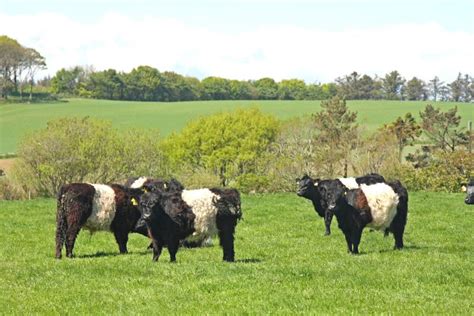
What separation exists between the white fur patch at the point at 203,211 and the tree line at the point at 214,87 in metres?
100

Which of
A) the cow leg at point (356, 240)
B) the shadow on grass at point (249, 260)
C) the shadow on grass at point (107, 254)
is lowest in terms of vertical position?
the shadow on grass at point (107, 254)

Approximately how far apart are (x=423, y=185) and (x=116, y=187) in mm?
27841

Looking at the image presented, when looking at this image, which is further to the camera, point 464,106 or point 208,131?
point 464,106

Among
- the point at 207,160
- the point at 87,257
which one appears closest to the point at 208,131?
the point at 207,160

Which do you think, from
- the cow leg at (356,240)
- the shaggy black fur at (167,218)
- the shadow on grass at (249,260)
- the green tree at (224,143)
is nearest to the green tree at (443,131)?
the green tree at (224,143)

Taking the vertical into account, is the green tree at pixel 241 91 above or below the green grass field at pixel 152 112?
above

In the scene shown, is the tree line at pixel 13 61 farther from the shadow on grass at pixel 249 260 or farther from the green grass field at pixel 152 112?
the shadow on grass at pixel 249 260

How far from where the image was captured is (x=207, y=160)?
208 ft

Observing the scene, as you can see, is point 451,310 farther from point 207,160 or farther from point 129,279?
point 207,160

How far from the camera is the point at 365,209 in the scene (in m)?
17.7

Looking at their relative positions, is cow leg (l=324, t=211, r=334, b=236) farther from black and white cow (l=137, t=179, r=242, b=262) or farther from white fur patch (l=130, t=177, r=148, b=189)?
black and white cow (l=137, t=179, r=242, b=262)

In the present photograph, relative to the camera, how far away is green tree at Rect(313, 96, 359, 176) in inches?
2277

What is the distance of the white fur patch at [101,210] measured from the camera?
1783 centimetres

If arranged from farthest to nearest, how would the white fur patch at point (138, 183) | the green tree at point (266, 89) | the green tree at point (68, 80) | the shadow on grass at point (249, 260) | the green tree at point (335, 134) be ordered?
the green tree at point (266, 89) < the green tree at point (68, 80) < the green tree at point (335, 134) < the white fur patch at point (138, 183) < the shadow on grass at point (249, 260)
